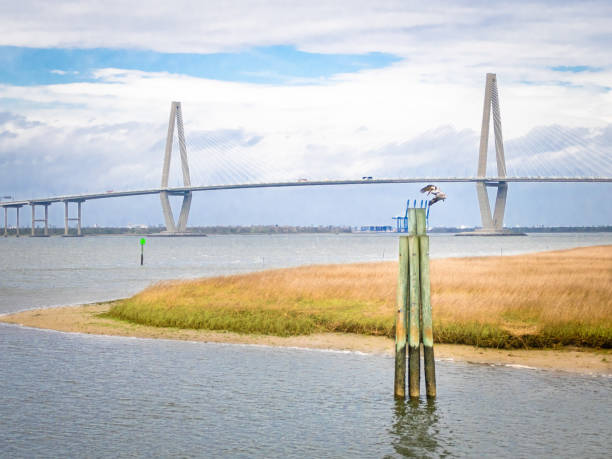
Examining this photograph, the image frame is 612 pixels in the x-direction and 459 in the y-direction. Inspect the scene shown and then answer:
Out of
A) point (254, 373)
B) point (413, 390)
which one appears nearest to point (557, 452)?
point (413, 390)

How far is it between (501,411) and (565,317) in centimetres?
631

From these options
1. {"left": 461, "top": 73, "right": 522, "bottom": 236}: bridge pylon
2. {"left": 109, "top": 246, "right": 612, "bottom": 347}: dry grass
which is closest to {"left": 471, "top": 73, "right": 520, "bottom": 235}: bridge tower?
{"left": 461, "top": 73, "right": 522, "bottom": 236}: bridge pylon

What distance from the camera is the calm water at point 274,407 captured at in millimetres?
10531

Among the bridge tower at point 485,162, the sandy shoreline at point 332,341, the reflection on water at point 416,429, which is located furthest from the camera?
the bridge tower at point 485,162

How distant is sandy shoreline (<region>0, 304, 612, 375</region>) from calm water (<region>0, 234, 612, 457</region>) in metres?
0.69

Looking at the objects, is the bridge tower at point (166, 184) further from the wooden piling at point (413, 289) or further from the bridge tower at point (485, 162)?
the wooden piling at point (413, 289)

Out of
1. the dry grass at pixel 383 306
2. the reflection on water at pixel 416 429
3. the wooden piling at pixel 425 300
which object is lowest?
the reflection on water at pixel 416 429

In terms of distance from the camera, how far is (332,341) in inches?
710

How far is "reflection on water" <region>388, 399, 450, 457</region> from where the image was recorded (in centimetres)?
1042

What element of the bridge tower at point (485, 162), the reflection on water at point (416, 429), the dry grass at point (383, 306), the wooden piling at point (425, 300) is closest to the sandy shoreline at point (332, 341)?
the dry grass at point (383, 306)

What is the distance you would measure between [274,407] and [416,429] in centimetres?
244

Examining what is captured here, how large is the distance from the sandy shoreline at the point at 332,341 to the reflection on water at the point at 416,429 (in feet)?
12.2

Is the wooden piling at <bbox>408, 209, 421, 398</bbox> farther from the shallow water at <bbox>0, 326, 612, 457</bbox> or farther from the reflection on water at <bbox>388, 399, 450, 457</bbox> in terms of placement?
the shallow water at <bbox>0, 326, 612, 457</bbox>

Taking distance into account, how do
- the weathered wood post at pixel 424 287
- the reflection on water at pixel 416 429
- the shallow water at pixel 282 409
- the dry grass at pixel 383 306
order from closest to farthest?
the reflection on water at pixel 416 429 → the shallow water at pixel 282 409 → the weathered wood post at pixel 424 287 → the dry grass at pixel 383 306
